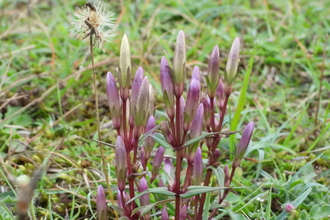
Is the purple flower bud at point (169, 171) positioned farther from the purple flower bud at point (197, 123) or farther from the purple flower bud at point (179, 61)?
the purple flower bud at point (179, 61)

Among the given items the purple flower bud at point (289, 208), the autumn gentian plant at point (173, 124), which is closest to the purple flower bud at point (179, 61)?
the autumn gentian plant at point (173, 124)

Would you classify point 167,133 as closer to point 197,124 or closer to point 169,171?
point 197,124

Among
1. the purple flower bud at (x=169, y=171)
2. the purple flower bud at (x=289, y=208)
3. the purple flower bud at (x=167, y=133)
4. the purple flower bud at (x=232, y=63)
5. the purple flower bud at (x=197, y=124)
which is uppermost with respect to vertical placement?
the purple flower bud at (x=232, y=63)

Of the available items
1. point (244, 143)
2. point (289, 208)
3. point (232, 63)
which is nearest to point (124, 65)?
point (232, 63)

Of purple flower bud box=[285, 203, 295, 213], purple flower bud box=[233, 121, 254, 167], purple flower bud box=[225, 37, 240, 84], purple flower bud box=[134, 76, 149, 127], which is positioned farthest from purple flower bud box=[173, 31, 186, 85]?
purple flower bud box=[285, 203, 295, 213]

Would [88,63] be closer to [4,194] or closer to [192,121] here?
[4,194]

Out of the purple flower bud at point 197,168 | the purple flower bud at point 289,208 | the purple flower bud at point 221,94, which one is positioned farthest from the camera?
the purple flower bud at point 289,208

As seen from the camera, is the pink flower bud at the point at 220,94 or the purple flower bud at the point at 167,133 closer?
the purple flower bud at the point at 167,133

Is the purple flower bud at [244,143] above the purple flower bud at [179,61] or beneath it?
beneath
